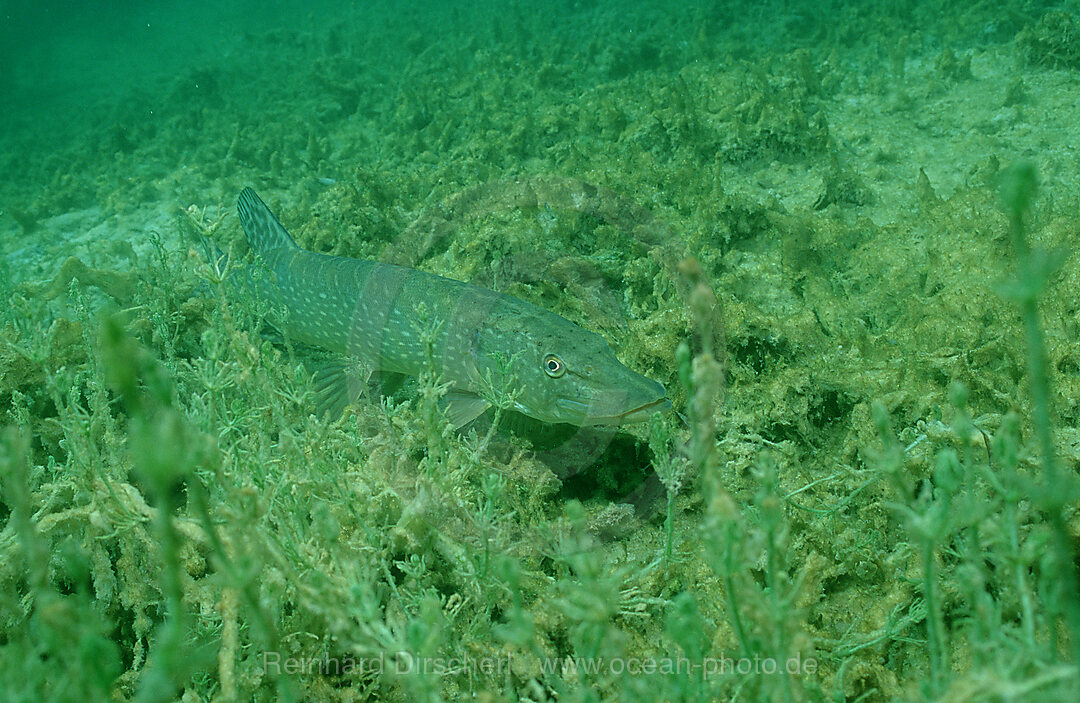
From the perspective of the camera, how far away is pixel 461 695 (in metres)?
2.08

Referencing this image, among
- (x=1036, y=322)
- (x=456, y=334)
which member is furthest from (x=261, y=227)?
(x=1036, y=322)

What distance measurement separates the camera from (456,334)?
13.1 ft

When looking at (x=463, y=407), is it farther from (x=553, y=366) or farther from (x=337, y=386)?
(x=337, y=386)

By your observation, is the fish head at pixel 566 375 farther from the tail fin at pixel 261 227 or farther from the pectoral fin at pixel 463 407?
the tail fin at pixel 261 227

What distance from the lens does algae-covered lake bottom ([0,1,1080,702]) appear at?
138cm

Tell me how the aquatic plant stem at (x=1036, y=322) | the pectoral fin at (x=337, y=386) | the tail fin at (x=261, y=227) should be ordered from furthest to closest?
1. the tail fin at (x=261, y=227)
2. the pectoral fin at (x=337, y=386)
3. the aquatic plant stem at (x=1036, y=322)

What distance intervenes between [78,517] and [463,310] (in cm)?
223

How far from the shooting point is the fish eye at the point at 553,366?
3482mm

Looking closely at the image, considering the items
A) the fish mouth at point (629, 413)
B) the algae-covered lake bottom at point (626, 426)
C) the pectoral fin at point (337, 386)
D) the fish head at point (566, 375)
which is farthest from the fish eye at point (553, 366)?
the pectoral fin at point (337, 386)

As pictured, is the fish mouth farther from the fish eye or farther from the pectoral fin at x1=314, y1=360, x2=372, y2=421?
the pectoral fin at x1=314, y1=360, x2=372, y2=421

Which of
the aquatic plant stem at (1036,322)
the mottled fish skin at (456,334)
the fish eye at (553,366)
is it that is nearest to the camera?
the aquatic plant stem at (1036,322)

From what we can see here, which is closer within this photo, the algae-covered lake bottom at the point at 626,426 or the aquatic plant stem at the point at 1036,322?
the aquatic plant stem at the point at 1036,322

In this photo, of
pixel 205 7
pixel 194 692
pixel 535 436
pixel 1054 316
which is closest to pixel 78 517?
pixel 194 692

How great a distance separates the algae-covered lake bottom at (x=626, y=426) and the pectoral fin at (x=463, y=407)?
27 centimetres
